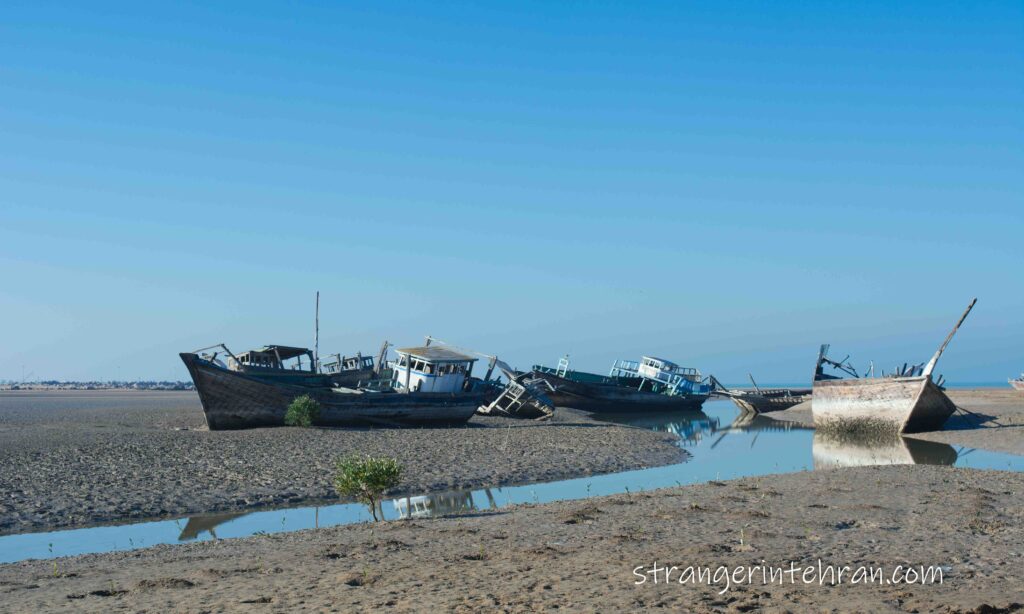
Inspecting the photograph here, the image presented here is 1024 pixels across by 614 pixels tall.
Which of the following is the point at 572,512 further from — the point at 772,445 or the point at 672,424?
the point at 672,424

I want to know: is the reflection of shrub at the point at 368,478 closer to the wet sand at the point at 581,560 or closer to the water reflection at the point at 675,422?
the wet sand at the point at 581,560

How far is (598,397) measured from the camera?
5441cm

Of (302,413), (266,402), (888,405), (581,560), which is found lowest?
(581,560)

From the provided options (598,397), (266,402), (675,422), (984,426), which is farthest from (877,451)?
(598,397)

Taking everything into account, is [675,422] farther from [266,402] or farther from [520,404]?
[266,402]

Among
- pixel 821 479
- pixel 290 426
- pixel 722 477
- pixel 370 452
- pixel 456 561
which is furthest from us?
pixel 290 426

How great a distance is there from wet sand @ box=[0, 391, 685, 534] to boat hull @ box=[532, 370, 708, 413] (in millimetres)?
19663

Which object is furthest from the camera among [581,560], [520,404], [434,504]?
[520,404]

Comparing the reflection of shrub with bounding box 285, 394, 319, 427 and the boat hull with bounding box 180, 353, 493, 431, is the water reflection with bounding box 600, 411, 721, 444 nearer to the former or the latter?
the boat hull with bounding box 180, 353, 493, 431

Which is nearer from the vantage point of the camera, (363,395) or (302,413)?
(302,413)

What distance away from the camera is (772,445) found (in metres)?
33.9

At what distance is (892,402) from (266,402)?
80.3 feet

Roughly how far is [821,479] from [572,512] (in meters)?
7.08

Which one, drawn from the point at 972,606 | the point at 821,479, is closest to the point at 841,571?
the point at 972,606
